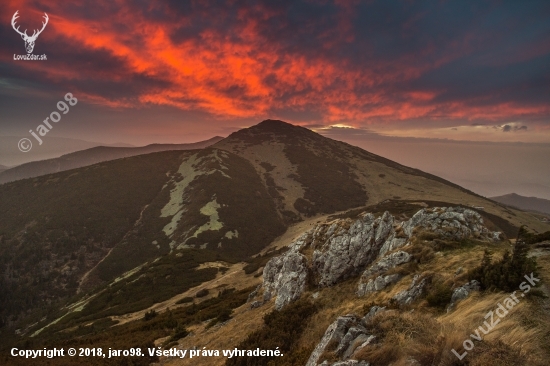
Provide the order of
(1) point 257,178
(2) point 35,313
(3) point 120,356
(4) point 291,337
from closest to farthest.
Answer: (4) point 291,337 → (3) point 120,356 → (2) point 35,313 → (1) point 257,178

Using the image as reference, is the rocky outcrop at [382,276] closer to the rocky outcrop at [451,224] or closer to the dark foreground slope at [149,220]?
the rocky outcrop at [451,224]

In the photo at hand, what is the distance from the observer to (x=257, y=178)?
152m

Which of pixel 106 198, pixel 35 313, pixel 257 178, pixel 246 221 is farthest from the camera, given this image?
pixel 257 178

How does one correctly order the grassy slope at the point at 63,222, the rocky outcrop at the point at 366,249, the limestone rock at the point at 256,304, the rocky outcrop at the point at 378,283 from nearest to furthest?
the rocky outcrop at the point at 378,283 < the rocky outcrop at the point at 366,249 < the limestone rock at the point at 256,304 < the grassy slope at the point at 63,222

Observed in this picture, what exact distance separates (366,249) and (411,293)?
897cm

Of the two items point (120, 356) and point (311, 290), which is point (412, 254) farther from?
point (120, 356)

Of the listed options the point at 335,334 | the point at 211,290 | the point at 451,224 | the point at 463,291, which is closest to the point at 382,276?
the point at 463,291

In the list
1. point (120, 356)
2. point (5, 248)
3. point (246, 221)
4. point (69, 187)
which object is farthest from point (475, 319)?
point (69, 187)

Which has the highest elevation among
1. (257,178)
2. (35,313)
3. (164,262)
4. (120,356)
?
(257,178)

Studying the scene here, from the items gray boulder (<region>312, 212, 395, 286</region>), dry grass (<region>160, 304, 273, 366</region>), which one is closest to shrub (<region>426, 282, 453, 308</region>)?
gray boulder (<region>312, 212, 395, 286</region>)

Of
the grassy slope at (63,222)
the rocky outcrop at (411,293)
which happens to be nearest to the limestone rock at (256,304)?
the rocky outcrop at (411,293)

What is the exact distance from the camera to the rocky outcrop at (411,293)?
13539 mm

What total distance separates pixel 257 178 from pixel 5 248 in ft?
348

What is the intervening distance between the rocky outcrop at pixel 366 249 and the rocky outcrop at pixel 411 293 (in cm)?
356
